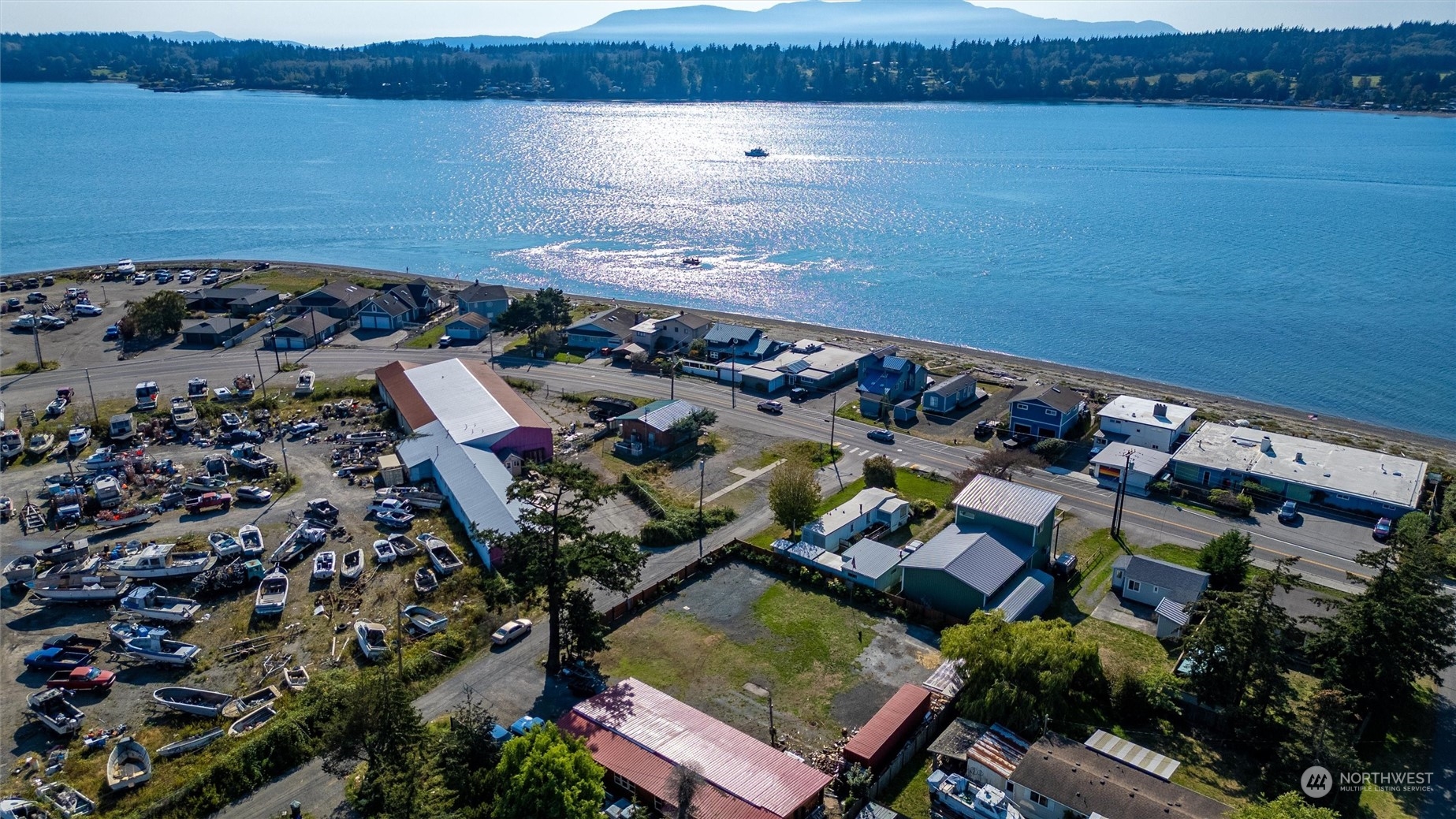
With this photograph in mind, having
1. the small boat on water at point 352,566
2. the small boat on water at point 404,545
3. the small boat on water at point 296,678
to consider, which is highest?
the small boat on water at point 404,545

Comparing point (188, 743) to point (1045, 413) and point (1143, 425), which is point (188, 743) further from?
point (1143, 425)

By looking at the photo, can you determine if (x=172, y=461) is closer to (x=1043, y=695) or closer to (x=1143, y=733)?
(x=1043, y=695)

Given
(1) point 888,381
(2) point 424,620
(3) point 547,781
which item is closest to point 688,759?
(3) point 547,781

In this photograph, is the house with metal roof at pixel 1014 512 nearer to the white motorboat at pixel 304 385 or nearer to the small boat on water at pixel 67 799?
the small boat on water at pixel 67 799

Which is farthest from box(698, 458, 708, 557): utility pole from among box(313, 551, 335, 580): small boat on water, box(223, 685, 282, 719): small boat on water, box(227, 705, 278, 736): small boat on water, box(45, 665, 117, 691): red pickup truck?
box(45, 665, 117, 691): red pickup truck

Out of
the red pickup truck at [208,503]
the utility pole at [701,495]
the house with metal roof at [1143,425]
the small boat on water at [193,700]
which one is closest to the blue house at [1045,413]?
the house with metal roof at [1143,425]

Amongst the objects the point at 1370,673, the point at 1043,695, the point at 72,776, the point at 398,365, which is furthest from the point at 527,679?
the point at 398,365
